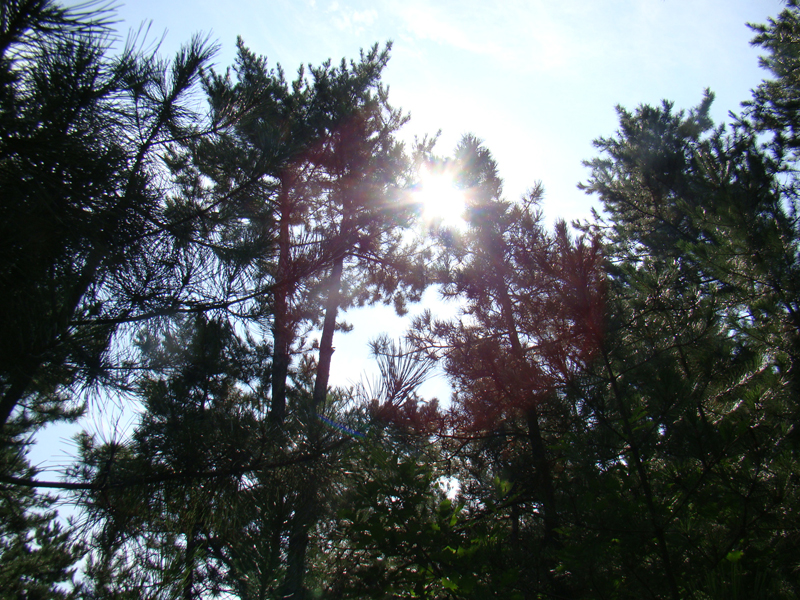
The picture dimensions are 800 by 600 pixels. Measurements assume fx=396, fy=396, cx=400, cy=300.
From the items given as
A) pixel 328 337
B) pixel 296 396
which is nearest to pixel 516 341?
pixel 328 337

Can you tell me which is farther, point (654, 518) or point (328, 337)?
point (328, 337)

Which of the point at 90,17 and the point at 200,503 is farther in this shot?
the point at 200,503

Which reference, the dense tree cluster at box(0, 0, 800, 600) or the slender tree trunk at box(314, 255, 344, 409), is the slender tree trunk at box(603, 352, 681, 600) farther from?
the slender tree trunk at box(314, 255, 344, 409)

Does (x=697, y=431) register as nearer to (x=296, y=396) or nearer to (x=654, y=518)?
(x=654, y=518)

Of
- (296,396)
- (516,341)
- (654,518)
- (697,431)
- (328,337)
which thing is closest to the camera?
(654,518)

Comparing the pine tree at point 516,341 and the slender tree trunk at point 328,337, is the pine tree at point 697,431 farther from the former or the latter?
the slender tree trunk at point 328,337

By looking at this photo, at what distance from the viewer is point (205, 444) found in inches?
113

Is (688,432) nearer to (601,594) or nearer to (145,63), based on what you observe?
(601,594)

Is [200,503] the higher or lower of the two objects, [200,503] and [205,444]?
the lower

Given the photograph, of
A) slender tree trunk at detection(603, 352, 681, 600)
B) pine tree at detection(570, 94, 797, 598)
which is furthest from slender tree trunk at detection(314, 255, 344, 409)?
slender tree trunk at detection(603, 352, 681, 600)

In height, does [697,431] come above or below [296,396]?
below

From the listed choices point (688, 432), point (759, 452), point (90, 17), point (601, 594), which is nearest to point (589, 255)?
point (688, 432)

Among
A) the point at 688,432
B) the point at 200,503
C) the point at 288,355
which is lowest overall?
the point at 200,503

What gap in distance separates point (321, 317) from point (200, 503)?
238 inches
